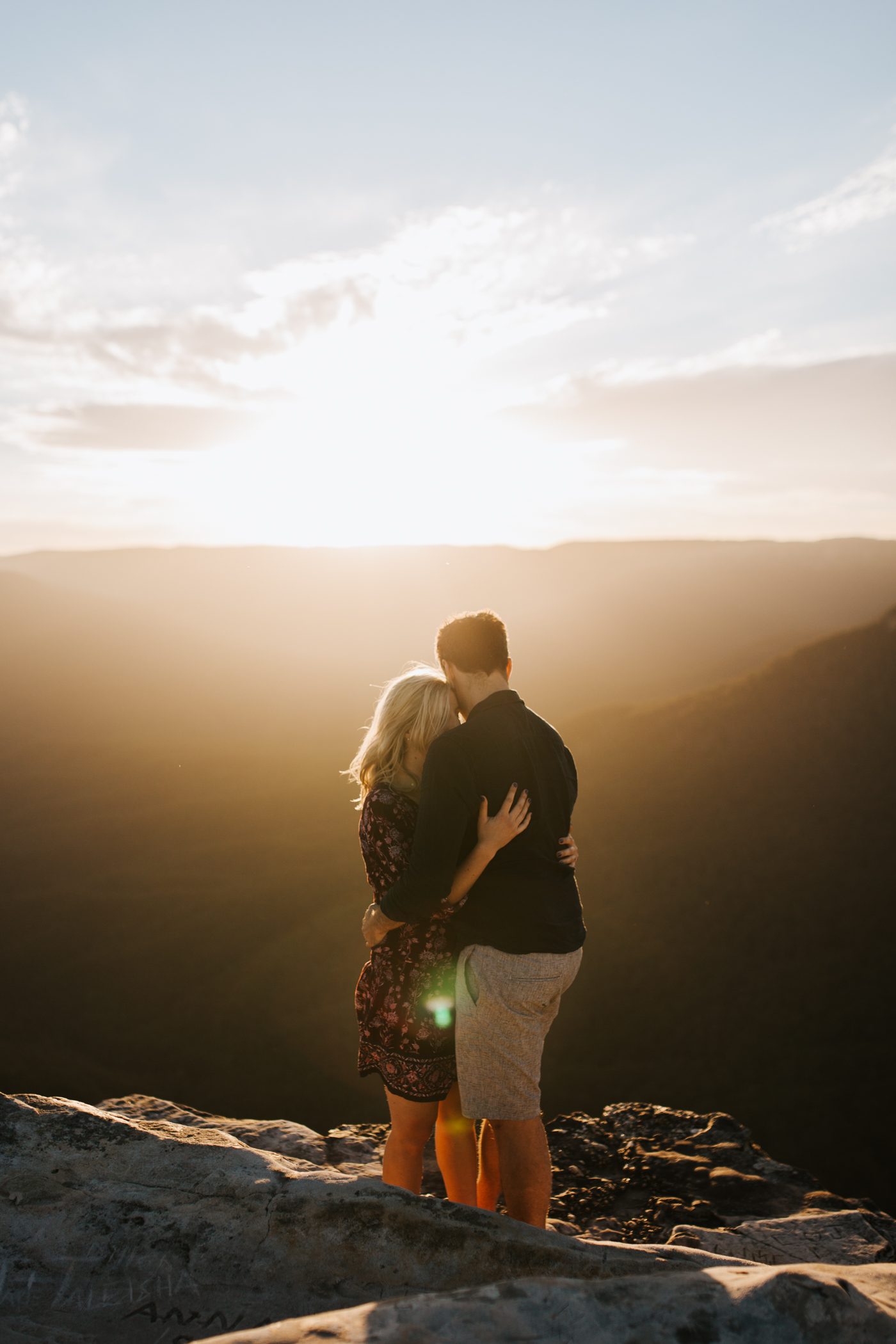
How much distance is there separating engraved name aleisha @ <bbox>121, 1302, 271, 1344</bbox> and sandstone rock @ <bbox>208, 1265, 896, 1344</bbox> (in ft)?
1.65

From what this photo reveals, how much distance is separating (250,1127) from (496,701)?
319cm

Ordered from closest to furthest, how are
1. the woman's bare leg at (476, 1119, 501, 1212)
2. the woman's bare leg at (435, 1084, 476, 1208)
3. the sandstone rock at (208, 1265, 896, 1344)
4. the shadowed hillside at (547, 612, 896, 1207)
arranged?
the sandstone rock at (208, 1265, 896, 1344) → the woman's bare leg at (435, 1084, 476, 1208) → the woman's bare leg at (476, 1119, 501, 1212) → the shadowed hillside at (547, 612, 896, 1207)

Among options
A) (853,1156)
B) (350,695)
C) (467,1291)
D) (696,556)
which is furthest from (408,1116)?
(696,556)

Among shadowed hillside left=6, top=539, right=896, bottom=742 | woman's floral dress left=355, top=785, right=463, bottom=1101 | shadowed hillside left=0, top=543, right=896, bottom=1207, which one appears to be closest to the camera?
woman's floral dress left=355, top=785, right=463, bottom=1101

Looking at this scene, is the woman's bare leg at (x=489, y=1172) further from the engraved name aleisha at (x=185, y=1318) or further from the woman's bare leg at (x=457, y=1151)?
the engraved name aleisha at (x=185, y=1318)

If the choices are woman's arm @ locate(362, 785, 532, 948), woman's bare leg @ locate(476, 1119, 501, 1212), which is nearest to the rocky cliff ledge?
woman's bare leg @ locate(476, 1119, 501, 1212)

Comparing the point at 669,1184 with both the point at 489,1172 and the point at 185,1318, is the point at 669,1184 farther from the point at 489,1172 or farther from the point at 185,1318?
the point at 185,1318

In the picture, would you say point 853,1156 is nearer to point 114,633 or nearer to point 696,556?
point 114,633

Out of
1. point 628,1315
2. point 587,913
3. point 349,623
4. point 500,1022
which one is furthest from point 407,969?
point 349,623

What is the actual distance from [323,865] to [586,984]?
21.5ft

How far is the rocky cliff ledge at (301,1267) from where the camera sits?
4.36 feet

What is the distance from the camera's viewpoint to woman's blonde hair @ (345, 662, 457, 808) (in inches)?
103

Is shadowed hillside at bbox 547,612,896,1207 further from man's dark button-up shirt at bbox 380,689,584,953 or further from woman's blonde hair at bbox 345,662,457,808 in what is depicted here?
woman's blonde hair at bbox 345,662,457,808

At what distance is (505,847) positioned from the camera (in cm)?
251
